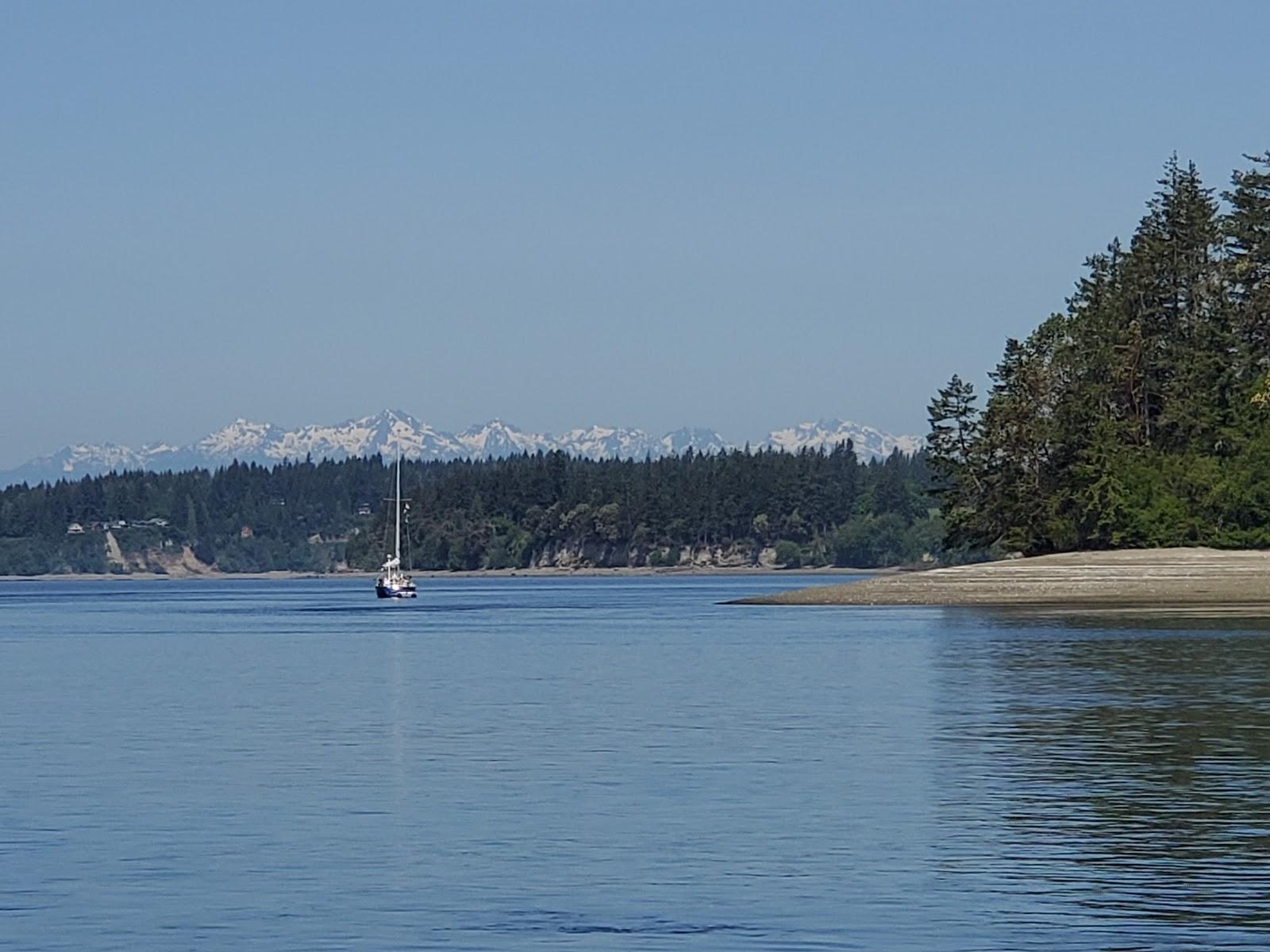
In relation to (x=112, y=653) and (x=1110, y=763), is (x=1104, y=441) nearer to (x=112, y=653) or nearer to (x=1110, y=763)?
(x=112, y=653)

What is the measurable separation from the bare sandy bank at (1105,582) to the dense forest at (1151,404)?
3672mm

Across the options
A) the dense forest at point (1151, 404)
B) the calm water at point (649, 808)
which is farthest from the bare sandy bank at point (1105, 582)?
the calm water at point (649, 808)

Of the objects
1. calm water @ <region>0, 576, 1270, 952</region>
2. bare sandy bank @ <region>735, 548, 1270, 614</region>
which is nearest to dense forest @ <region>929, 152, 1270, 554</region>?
bare sandy bank @ <region>735, 548, 1270, 614</region>

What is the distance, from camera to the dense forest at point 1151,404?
436 feet

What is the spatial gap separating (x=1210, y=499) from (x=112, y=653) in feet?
216

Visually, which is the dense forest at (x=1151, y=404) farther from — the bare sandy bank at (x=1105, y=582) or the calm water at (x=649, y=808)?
the calm water at (x=649, y=808)

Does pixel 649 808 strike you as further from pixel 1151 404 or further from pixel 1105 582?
pixel 1151 404

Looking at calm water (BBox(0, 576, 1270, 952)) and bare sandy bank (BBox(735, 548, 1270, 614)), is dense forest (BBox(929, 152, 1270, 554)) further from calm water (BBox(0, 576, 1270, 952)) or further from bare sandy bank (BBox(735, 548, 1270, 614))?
calm water (BBox(0, 576, 1270, 952))

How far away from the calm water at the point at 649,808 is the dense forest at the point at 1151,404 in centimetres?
6590

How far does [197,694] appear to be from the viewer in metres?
58.6

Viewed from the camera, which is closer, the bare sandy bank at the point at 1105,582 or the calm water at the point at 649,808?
the calm water at the point at 649,808

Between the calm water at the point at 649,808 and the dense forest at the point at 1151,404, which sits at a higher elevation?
the dense forest at the point at 1151,404

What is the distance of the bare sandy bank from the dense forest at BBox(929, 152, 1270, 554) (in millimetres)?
3672

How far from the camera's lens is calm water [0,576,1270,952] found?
73.8 ft
